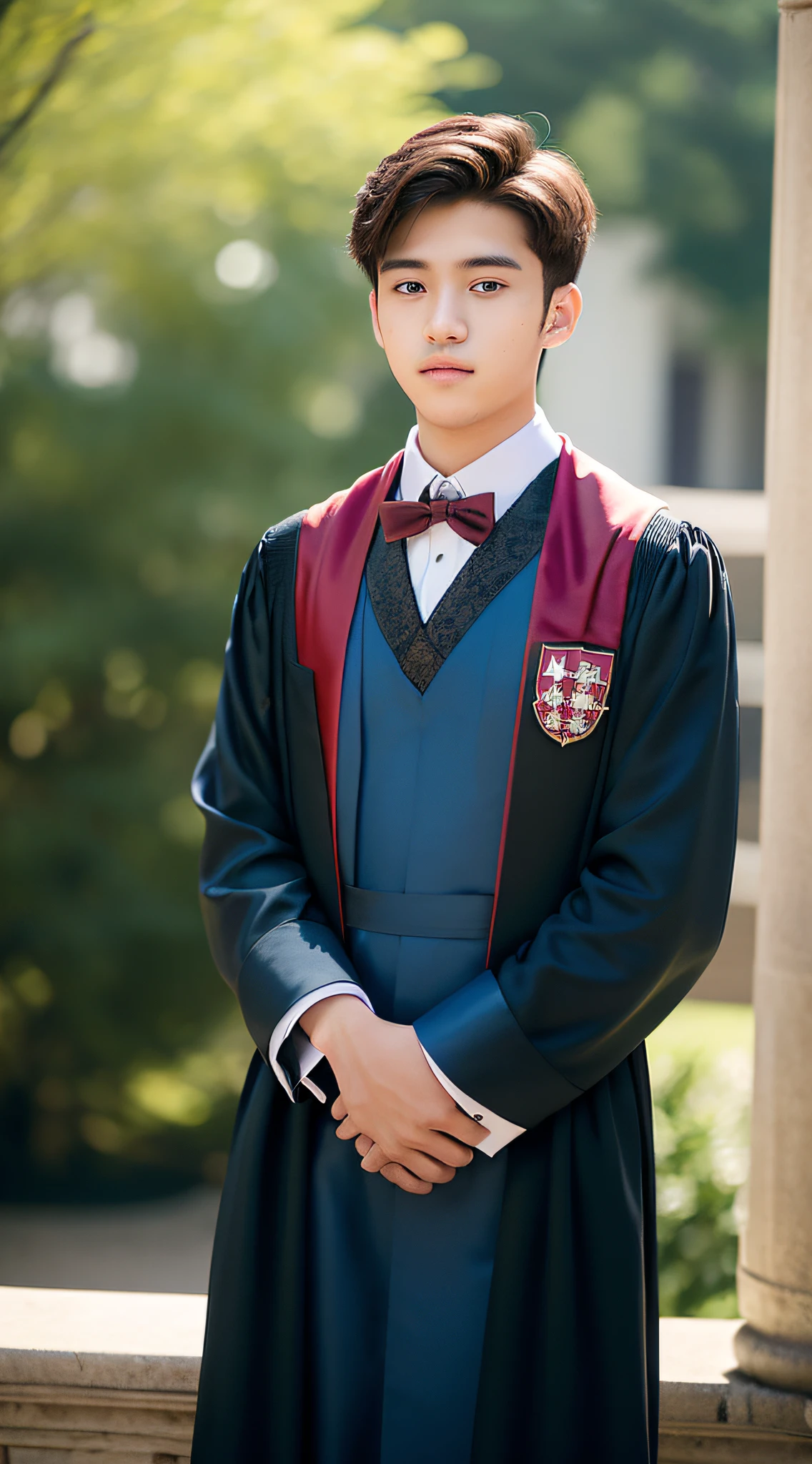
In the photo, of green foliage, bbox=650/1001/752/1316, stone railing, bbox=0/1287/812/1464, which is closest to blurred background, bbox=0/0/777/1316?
green foliage, bbox=650/1001/752/1316

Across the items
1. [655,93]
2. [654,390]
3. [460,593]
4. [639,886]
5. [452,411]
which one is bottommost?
[639,886]

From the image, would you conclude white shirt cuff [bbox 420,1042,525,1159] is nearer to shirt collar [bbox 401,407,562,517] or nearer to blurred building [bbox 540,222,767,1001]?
shirt collar [bbox 401,407,562,517]

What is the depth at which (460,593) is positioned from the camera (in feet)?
5.66

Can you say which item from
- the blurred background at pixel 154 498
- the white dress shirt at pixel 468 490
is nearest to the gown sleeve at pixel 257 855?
the white dress shirt at pixel 468 490

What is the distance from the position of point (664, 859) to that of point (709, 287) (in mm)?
7748

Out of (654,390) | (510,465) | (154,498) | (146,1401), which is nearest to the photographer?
(510,465)

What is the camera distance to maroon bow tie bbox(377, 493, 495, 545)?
173 centimetres

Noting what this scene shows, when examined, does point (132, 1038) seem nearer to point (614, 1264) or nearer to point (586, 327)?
point (614, 1264)

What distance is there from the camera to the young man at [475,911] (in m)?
1.61

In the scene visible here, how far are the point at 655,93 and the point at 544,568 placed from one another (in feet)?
22.7

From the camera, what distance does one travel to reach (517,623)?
1703mm

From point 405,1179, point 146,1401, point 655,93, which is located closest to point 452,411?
point 405,1179

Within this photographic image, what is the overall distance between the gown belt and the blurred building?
4.47m

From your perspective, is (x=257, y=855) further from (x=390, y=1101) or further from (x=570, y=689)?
(x=570, y=689)
